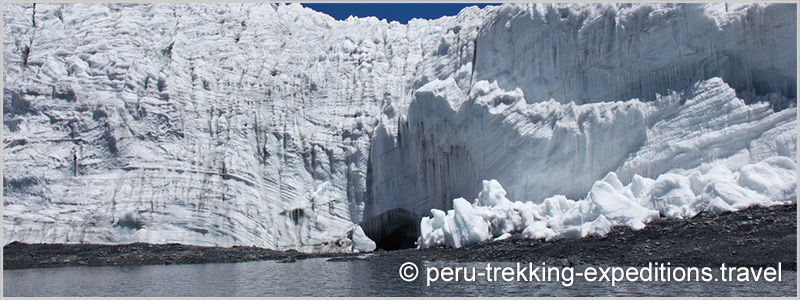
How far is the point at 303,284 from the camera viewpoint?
1551cm

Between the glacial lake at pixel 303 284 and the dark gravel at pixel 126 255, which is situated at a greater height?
the dark gravel at pixel 126 255

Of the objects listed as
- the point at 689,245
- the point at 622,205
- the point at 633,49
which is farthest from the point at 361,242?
the point at 689,245

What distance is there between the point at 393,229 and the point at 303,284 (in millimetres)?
17020

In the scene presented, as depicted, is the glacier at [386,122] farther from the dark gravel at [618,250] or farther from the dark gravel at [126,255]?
the dark gravel at [126,255]

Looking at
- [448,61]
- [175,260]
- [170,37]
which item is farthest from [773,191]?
[170,37]

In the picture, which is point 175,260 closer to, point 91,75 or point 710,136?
point 91,75

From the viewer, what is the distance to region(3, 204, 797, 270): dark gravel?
15.7 meters

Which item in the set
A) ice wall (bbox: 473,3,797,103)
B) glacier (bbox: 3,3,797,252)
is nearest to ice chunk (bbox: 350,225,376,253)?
glacier (bbox: 3,3,797,252)

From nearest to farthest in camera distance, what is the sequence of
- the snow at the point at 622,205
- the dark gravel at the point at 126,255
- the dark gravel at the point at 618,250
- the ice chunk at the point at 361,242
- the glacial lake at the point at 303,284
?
the glacial lake at the point at 303,284, the dark gravel at the point at 618,250, the snow at the point at 622,205, the dark gravel at the point at 126,255, the ice chunk at the point at 361,242

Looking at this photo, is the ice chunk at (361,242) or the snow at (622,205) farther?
the ice chunk at (361,242)

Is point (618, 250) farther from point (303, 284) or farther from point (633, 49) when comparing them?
point (633, 49)

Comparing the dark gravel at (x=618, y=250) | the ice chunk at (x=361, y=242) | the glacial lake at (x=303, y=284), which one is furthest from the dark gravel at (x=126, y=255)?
the ice chunk at (x=361, y=242)

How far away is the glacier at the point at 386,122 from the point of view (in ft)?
73.8

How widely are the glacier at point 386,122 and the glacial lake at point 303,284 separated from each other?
654 cm
